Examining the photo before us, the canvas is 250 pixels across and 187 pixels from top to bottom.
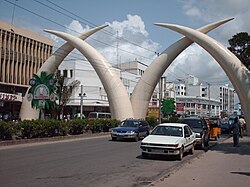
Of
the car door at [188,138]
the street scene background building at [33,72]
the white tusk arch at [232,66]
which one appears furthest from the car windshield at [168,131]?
the street scene background building at [33,72]

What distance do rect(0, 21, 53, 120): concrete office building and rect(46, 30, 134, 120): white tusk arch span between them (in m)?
10.2

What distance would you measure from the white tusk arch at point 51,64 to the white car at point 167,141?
37158 mm

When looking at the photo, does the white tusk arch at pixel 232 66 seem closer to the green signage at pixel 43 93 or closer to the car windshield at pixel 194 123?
the car windshield at pixel 194 123

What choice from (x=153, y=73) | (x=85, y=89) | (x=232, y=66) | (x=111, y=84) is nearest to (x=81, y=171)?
(x=232, y=66)

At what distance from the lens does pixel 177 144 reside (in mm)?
15023

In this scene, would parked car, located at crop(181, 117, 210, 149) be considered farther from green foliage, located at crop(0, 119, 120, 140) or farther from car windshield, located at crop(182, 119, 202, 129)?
green foliage, located at crop(0, 119, 120, 140)

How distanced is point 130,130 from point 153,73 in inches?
Answer: 1055

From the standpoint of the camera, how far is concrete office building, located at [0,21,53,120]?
52.6 metres

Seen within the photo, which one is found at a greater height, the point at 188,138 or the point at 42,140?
the point at 188,138

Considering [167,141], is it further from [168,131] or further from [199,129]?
[199,129]

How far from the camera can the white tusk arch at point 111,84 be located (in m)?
49.0

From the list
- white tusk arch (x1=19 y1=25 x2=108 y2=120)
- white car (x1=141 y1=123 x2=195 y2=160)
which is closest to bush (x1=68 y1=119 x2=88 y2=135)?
white car (x1=141 y1=123 x2=195 y2=160)

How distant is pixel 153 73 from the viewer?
5194 centimetres

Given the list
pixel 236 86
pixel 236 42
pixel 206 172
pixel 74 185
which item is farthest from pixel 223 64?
pixel 74 185
